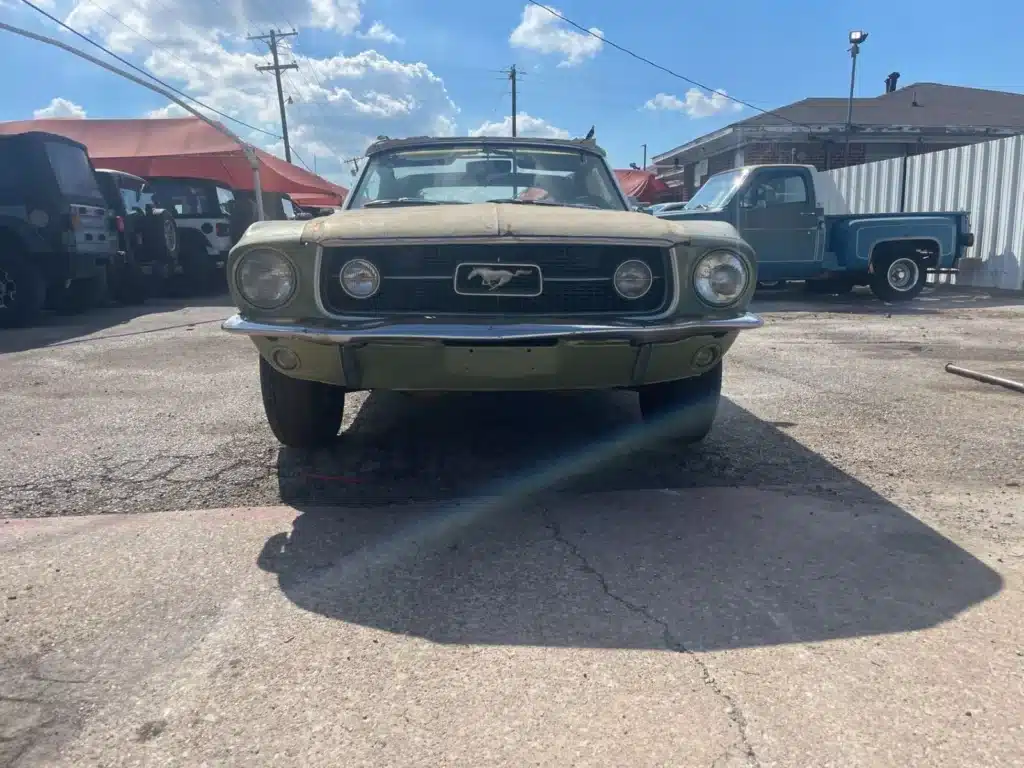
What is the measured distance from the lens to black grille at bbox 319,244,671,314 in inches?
119

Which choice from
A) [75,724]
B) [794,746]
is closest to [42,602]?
[75,724]

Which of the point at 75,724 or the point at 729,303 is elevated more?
the point at 729,303

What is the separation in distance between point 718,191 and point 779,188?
2.79ft

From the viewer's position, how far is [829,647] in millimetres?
2098

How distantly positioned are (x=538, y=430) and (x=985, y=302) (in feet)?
31.7

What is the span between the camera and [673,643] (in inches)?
83.4

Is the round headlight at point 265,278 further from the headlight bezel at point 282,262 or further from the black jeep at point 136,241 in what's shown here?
the black jeep at point 136,241

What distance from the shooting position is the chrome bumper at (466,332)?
9.24 ft

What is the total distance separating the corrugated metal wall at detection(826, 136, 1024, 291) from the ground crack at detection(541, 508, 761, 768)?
12.1m

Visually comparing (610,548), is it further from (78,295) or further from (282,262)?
(78,295)

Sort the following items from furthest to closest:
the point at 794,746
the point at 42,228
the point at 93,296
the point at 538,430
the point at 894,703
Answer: the point at 93,296 → the point at 42,228 → the point at 538,430 → the point at 894,703 → the point at 794,746

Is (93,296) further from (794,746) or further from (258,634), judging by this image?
(794,746)

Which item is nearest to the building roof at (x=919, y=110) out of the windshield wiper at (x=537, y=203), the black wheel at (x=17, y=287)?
the black wheel at (x=17, y=287)

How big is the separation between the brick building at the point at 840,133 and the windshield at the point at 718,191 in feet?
29.7
